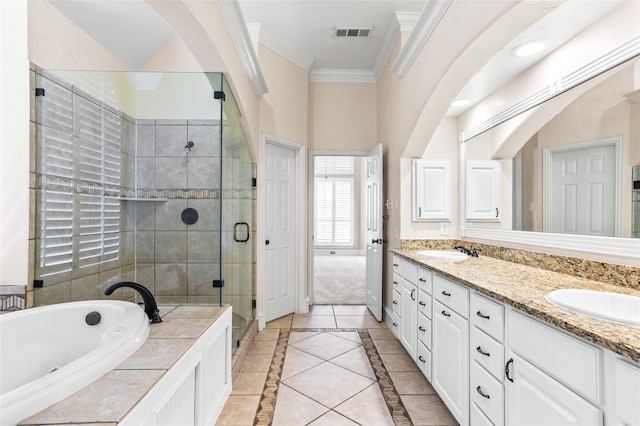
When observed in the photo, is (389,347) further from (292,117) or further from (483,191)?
(292,117)

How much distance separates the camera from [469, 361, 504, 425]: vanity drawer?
129 centimetres

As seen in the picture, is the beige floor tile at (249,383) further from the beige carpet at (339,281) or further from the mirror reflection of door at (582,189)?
the mirror reflection of door at (582,189)

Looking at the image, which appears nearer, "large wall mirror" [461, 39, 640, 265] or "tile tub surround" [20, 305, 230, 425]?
"tile tub surround" [20, 305, 230, 425]

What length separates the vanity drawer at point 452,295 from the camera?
5.25 feet

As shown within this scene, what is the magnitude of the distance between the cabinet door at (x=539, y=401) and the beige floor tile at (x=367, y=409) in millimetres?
793

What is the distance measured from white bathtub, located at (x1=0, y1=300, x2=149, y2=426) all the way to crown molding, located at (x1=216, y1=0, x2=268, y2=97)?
1.91 m

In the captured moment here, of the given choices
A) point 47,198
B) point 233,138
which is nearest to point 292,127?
point 233,138

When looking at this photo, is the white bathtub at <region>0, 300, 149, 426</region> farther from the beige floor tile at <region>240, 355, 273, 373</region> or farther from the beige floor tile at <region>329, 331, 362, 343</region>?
the beige floor tile at <region>329, 331, 362, 343</region>

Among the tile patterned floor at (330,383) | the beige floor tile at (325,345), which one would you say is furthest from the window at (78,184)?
the beige floor tile at (325,345)

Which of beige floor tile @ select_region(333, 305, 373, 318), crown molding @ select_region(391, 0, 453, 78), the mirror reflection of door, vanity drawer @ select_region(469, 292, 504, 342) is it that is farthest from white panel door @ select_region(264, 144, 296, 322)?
the mirror reflection of door

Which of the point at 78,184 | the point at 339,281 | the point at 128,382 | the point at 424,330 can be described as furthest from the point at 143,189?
the point at 339,281

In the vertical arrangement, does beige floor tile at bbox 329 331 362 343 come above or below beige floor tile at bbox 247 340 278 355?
above

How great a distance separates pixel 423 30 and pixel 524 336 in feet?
7.39

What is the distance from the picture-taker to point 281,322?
342 centimetres
